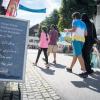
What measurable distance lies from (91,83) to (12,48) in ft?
11.6

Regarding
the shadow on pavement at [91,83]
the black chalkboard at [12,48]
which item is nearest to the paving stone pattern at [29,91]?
the black chalkboard at [12,48]

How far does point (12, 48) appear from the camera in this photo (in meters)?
7.25

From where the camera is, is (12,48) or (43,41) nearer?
(12,48)

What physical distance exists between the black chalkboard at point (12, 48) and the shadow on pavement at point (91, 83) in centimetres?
253

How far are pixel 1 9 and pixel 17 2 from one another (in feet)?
2.25

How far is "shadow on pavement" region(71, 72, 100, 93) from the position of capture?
9505 mm

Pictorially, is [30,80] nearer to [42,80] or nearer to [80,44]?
[42,80]

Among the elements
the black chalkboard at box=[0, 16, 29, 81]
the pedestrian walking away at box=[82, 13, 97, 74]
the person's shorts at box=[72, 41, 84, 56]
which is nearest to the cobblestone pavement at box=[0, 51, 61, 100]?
the black chalkboard at box=[0, 16, 29, 81]

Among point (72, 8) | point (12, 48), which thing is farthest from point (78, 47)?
point (72, 8)

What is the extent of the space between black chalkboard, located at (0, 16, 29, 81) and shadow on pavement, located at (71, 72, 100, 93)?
253 cm

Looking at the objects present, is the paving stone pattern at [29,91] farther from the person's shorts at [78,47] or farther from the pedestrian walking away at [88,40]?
the pedestrian walking away at [88,40]

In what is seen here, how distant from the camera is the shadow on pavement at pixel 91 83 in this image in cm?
951

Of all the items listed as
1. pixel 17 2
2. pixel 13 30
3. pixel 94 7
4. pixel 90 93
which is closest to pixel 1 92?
pixel 13 30

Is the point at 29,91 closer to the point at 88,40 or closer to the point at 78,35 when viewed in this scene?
the point at 78,35
